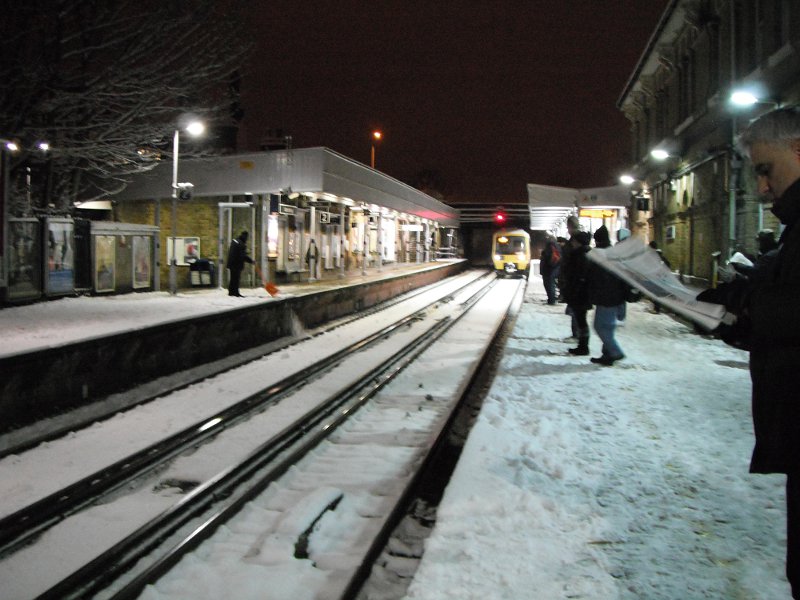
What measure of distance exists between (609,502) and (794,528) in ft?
9.87

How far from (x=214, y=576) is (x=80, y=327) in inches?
411

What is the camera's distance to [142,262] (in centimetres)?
2298

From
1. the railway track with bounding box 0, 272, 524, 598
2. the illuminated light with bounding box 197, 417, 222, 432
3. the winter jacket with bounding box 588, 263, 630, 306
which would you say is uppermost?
the winter jacket with bounding box 588, 263, 630, 306

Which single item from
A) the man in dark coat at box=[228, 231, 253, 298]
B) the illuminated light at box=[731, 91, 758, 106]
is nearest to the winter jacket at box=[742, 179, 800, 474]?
the illuminated light at box=[731, 91, 758, 106]

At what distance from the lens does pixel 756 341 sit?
7.81 feet

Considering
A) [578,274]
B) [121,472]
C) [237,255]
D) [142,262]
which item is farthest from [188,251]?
[121,472]

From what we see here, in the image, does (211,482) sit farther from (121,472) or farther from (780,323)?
(780,323)

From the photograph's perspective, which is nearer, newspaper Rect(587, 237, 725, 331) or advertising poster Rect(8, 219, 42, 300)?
newspaper Rect(587, 237, 725, 331)

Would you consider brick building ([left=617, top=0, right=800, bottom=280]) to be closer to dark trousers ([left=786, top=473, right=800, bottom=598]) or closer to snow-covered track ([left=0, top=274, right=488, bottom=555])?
snow-covered track ([left=0, top=274, right=488, bottom=555])

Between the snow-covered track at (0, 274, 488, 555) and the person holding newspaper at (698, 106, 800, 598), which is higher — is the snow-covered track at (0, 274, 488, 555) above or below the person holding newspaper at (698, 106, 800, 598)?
below

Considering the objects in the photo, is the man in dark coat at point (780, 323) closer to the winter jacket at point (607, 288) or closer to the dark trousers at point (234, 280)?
the winter jacket at point (607, 288)

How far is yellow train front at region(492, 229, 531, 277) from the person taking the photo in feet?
155

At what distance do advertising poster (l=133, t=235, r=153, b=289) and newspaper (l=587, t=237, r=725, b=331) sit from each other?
1663 centimetres

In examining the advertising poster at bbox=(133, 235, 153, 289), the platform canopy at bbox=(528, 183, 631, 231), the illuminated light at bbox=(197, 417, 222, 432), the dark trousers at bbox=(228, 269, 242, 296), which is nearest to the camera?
the illuminated light at bbox=(197, 417, 222, 432)
